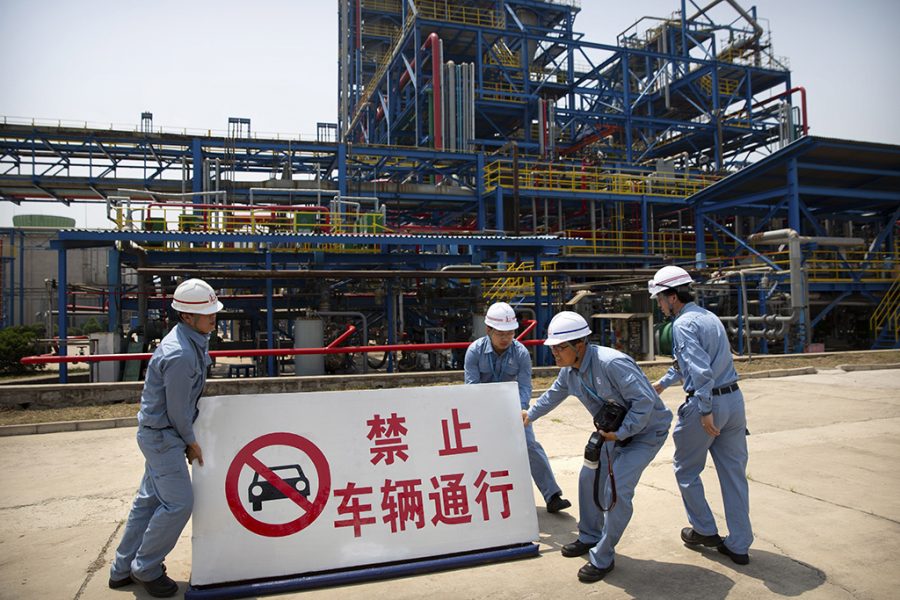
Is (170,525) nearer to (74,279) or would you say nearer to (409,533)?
(409,533)

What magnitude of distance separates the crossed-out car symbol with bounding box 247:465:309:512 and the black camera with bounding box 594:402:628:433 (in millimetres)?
1926

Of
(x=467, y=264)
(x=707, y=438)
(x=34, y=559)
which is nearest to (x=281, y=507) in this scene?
(x=34, y=559)

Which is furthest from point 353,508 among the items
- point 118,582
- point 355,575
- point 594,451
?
point 594,451

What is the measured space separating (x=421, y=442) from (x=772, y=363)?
1282 centimetres

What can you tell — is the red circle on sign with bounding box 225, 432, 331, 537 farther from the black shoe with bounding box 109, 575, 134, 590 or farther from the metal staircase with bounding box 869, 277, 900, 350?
the metal staircase with bounding box 869, 277, 900, 350

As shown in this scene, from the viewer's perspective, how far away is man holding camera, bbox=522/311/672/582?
3.55 metres

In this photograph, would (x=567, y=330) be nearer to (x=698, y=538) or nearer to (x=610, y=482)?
(x=610, y=482)

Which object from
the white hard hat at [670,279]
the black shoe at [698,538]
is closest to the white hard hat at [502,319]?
the white hard hat at [670,279]

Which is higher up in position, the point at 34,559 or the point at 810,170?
the point at 810,170

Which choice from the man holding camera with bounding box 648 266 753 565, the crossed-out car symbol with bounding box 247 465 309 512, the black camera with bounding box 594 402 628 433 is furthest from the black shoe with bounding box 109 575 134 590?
the man holding camera with bounding box 648 266 753 565

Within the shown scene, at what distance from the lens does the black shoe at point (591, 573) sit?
3.48 meters

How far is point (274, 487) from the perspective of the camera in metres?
3.55

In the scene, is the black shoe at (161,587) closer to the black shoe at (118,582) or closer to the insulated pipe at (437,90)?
the black shoe at (118,582)

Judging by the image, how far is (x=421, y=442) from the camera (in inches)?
154
